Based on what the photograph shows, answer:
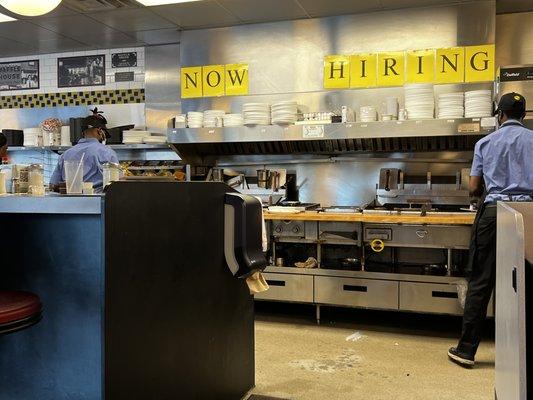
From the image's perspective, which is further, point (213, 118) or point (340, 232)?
point (213, 118)

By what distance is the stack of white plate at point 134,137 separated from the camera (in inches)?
223

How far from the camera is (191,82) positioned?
5.55m

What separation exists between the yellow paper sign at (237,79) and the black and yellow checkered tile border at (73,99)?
51.1 inches

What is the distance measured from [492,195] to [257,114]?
2351 mm

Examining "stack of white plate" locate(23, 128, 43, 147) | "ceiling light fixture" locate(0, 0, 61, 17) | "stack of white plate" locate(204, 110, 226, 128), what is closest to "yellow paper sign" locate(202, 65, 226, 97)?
"stack of white plate" locate(204, 110, 226, 128)

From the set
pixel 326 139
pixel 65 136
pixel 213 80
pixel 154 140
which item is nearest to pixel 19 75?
pixel 65 136

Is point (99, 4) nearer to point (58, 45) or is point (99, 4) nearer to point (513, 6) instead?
point (58, 45)

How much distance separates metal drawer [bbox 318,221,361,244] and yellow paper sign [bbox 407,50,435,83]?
1.64 meters

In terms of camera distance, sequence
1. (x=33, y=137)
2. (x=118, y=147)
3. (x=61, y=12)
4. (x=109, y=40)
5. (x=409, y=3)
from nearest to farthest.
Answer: (x=409, y=3) → (x=61, y=12) → (x=118, y=147) → (x=109, y=40) → (x=33, y=137)

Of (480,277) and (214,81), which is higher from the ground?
(214,81)

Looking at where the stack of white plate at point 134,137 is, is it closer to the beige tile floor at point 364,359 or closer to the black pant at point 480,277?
the beige tile floor at point 364,359

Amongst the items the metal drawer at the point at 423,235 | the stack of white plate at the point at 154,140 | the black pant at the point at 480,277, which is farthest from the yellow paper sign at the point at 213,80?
the black pant at the point at 480,277

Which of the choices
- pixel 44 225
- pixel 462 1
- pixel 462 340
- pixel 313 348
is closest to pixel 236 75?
pixel 462 1

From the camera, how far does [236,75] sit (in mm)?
5406
